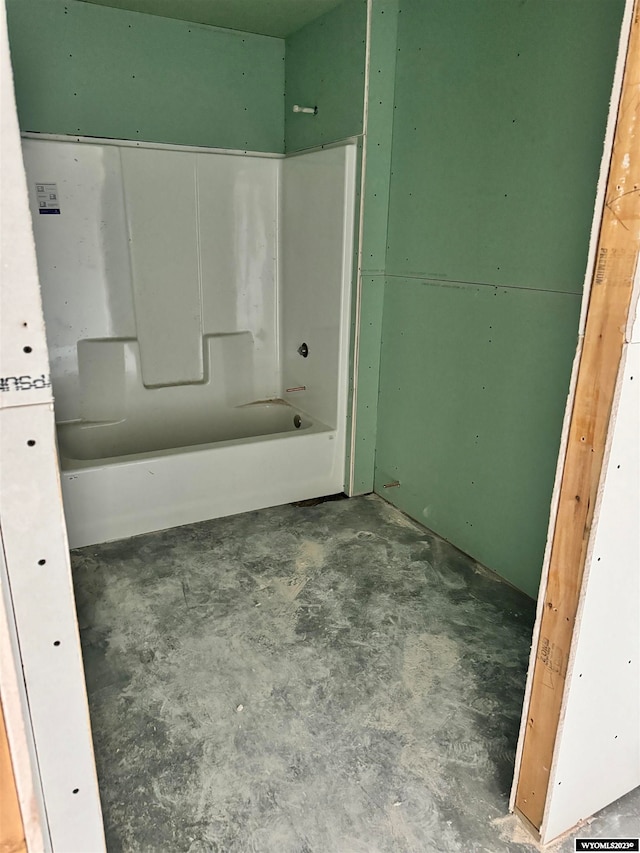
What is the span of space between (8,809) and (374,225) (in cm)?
264

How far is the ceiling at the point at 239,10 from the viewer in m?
2.79

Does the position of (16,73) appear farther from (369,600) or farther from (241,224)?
(369,600)

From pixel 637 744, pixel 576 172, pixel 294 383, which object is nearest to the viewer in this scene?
pixel 637 744

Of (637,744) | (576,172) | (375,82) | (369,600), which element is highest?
(375,82)

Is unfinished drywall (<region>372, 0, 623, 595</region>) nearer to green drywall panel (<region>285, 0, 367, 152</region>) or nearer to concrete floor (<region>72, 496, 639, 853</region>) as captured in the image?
green drywall panel (<region>285, 0, 367, 152</region>)

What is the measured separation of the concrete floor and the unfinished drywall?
45cm

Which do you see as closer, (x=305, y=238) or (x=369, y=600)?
(x=369, y=600)

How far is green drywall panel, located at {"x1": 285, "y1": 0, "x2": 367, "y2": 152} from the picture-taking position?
2736 millimetres

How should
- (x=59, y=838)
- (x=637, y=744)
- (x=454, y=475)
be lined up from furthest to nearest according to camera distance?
(x=454, y=475) → (x=637, y=744) → (x=59, y=838)

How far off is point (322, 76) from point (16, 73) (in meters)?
1.48

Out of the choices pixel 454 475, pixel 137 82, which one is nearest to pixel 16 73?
pixel 137 82

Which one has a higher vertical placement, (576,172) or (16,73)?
(16,73)

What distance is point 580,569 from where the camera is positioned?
117cm

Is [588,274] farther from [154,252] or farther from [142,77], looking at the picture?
[142,77]
